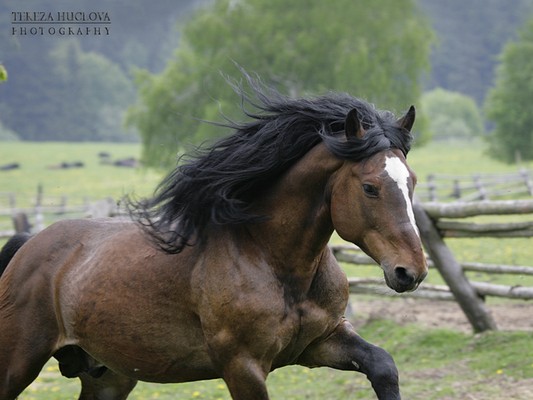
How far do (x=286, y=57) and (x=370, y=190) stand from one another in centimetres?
3668

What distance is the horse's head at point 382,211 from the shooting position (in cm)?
381

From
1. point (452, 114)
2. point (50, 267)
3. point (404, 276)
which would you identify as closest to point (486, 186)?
point (50, 267)

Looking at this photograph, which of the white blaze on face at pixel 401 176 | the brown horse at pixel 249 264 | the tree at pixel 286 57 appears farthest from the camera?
the tree at pixel 286 57

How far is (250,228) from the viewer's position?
Result: 176 inches

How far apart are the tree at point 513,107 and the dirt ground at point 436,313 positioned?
3163 cm

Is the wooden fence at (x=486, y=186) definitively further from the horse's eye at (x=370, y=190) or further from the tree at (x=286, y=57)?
the horse's eye at (x=370, y=190)

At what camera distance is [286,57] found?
40031 millimetres

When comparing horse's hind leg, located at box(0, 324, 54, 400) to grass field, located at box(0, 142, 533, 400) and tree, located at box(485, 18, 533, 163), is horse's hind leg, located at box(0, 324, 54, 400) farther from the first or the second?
tree, located at box(485, 18, 533, 163)

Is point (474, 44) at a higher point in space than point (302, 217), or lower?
higher

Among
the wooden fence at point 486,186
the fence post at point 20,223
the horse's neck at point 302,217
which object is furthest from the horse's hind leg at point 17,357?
the wooden fence at point 486,186

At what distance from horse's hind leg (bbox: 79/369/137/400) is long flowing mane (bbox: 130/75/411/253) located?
49.0 inches

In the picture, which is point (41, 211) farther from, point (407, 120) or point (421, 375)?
point (407, 120)

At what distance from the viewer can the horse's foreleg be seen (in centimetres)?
432

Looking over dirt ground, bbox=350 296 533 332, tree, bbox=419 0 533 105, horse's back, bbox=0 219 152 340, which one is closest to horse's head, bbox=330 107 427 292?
horse's back, bbox=0 219 152 340
